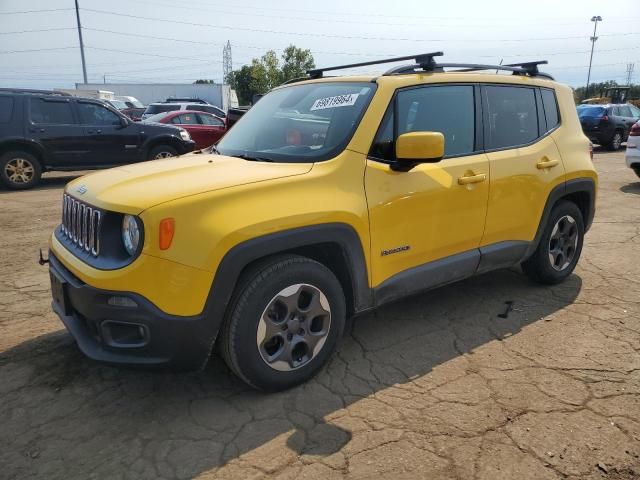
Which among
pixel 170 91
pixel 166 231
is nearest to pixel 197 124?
pixel 166 231

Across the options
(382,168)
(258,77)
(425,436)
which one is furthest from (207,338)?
(258,77)

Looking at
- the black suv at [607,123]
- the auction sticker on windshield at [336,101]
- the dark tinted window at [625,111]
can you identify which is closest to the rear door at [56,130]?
the auction sticker on windshield at [336,101]

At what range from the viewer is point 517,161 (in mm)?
3928

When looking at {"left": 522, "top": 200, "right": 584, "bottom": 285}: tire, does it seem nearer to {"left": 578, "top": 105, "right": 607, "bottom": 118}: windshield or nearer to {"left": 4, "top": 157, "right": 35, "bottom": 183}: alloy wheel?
{"left": 4, "top": 157, "right": 35, "bottom": 183}: alloy wheel

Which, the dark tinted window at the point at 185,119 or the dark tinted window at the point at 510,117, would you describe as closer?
the dark tinted window at the point at 510,117

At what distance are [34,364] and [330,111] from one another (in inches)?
97.4

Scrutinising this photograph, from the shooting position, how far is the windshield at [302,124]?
10.4ft

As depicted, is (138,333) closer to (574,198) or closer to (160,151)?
(574,198)

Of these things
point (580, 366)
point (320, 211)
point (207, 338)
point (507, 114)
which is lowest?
point (580, 366)

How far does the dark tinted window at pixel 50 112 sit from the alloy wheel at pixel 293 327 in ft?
30.7

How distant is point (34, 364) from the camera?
3.33 meters

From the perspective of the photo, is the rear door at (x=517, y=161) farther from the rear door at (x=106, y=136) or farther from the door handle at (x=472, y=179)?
the rear door at (x=106, y=136)

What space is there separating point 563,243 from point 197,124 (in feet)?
39.0

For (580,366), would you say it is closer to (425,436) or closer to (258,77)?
(425,436)
